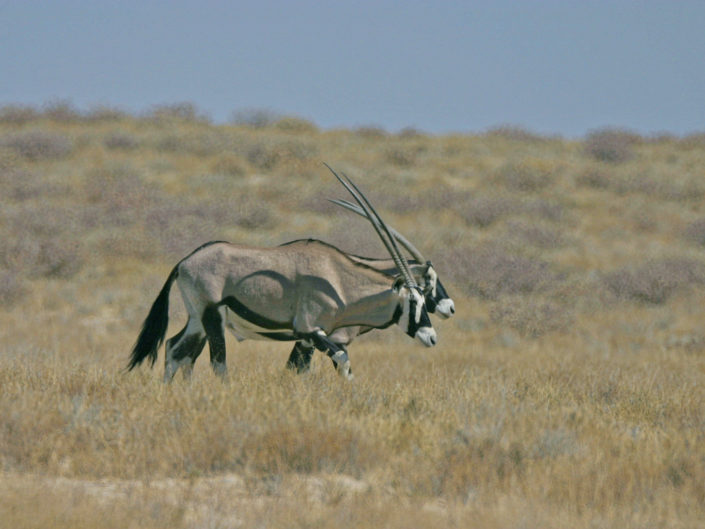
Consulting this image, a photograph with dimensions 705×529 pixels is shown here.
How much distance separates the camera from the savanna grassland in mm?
5398

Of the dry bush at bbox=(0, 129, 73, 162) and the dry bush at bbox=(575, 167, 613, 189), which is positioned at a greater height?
the dry bush at bbox=(0, 129, 73, 162)

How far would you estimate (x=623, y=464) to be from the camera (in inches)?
229

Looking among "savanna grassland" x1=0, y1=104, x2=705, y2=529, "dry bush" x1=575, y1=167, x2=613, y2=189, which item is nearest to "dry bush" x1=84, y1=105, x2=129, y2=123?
"savanna grassland" x1=0, y1=104, x2=705, y2=529

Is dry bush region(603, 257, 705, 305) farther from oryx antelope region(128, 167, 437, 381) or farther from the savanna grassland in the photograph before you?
oryx antelope region(128, 167, 437, 381)

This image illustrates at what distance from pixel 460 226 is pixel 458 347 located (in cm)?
1112

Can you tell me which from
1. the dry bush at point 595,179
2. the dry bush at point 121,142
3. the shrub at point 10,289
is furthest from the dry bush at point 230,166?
the shrub at point 10,289

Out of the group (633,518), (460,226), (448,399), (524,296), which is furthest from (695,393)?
(460,226)

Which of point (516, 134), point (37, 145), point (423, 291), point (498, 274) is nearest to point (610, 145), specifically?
point (516, 134)

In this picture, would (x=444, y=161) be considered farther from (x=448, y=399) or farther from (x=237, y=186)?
(x=448, y=399)

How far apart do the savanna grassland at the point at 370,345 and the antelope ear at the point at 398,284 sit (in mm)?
921

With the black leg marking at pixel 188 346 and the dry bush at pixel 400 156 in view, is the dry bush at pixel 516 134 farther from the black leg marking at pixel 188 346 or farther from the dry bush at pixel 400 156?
the black leg marking at pixel 188 346

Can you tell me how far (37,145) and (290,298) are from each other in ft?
82.8

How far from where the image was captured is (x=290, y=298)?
25.1 feet

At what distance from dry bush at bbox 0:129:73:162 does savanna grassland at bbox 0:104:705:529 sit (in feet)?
0.26
